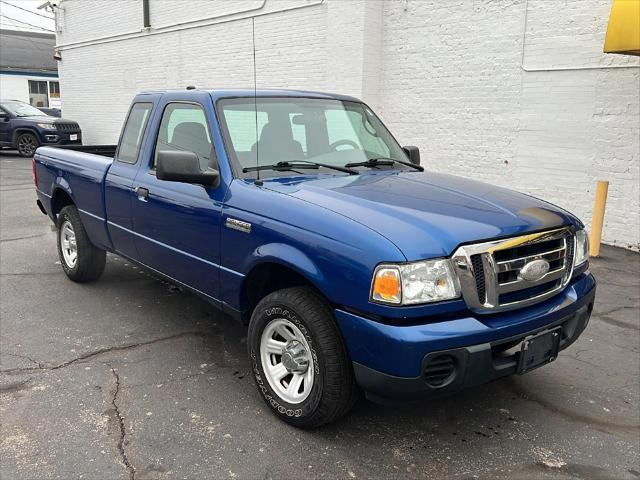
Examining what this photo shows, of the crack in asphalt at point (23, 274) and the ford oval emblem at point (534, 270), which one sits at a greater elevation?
the ford oval emblem at point (534, 270)

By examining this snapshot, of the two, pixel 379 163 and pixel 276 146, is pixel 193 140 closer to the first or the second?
pixel 276 146

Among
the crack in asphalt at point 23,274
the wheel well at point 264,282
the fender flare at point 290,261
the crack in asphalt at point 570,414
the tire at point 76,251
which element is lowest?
the crack in asphalt at point 570,414

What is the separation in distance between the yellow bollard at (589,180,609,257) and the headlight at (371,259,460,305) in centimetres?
553

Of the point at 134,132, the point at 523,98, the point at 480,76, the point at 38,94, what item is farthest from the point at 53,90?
the point at 134,132

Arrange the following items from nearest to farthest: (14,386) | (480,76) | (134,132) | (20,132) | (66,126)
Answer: (14,386) → (134,132) → (480,76) → (66,126) → (20,132)

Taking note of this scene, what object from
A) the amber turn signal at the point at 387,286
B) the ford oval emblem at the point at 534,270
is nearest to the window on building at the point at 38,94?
the amber turn signal at the point at 387,286

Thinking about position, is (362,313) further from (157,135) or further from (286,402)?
(157,135)

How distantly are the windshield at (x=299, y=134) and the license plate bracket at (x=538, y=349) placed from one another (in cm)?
161

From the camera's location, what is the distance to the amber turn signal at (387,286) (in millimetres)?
2557

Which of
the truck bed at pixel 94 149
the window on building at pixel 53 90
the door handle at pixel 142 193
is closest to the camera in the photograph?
the door handle at pixel 142 193

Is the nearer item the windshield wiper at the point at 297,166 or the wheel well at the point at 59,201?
the windshield wiper at the point at 297,166

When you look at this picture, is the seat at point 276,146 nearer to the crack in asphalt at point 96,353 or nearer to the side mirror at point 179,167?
the side mirror at point 179,167

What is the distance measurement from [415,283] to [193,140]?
6.91 ft

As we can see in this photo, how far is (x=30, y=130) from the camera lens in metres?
18.3
